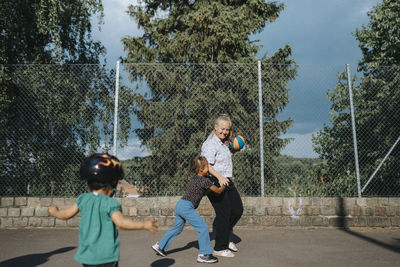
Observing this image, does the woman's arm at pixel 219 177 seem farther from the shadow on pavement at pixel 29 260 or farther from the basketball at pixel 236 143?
the shadow on pavement at pixel 29 260

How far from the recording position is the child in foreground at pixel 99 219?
6.77 feet

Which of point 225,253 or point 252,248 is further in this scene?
point 252,248

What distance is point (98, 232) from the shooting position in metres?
2.09

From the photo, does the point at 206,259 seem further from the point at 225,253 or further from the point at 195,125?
the point at 195,125

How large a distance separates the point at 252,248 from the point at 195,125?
2.79 m

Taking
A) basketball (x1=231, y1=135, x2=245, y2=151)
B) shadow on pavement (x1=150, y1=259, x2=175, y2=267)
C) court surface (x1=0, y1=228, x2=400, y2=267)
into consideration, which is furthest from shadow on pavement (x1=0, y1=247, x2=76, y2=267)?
basketball (x1=231, y1=135, x2=245, y2=151)

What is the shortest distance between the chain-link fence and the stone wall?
17cm

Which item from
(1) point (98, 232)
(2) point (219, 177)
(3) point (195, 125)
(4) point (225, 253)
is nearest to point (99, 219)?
(1) point (98, 232)

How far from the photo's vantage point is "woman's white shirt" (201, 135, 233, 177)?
13.3 ft

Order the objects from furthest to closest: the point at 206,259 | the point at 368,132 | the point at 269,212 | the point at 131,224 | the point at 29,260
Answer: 1. the point at 368,132
2. the point at 269,212
3. the point at 29,260
4. the point at 206,259
5. the point at 131,224

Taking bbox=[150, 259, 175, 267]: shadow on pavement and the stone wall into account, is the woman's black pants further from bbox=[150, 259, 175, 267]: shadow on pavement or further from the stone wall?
the stone wall

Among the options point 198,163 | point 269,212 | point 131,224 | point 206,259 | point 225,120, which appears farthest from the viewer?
point 269,212

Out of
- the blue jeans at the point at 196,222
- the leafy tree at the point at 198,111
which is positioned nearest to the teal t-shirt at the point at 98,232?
the blue jeans at the point at 196,222

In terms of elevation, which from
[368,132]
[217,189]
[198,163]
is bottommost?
[217,189]
